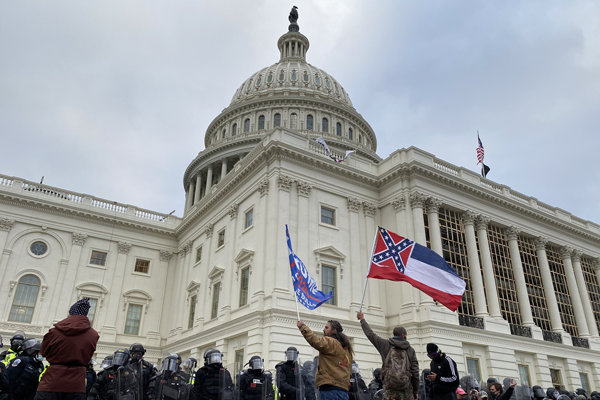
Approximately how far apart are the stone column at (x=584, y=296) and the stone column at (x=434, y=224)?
49.2ft

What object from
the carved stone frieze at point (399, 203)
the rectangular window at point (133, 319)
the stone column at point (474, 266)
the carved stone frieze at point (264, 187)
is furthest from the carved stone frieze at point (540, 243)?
the rectangular window at point (133, 319)

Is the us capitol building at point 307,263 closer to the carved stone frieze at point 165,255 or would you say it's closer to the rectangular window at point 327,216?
the rectangular window at point 327,216

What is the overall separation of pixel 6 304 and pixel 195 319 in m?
13.4

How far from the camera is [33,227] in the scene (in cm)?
3619

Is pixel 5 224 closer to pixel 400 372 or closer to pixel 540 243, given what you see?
pixel 400 372

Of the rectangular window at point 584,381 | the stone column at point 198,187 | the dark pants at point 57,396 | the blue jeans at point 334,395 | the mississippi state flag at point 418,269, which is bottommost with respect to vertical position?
the dark pants at point 57,396

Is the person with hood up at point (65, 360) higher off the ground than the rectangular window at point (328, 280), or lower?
lower

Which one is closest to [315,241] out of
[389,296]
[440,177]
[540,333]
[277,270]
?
[277,270]

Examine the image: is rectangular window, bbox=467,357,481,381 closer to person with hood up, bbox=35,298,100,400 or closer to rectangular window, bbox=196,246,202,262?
rectangular window, bbox=196,246,202,262

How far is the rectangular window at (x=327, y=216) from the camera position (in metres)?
30.1

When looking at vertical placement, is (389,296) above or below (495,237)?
below

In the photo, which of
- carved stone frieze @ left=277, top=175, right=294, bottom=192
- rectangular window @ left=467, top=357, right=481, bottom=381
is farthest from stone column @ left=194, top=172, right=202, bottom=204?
rectangular window @ left=467, top=357, right=481, bottom=381

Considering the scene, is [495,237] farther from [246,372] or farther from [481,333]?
[246,372]

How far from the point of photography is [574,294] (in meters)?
36.2
